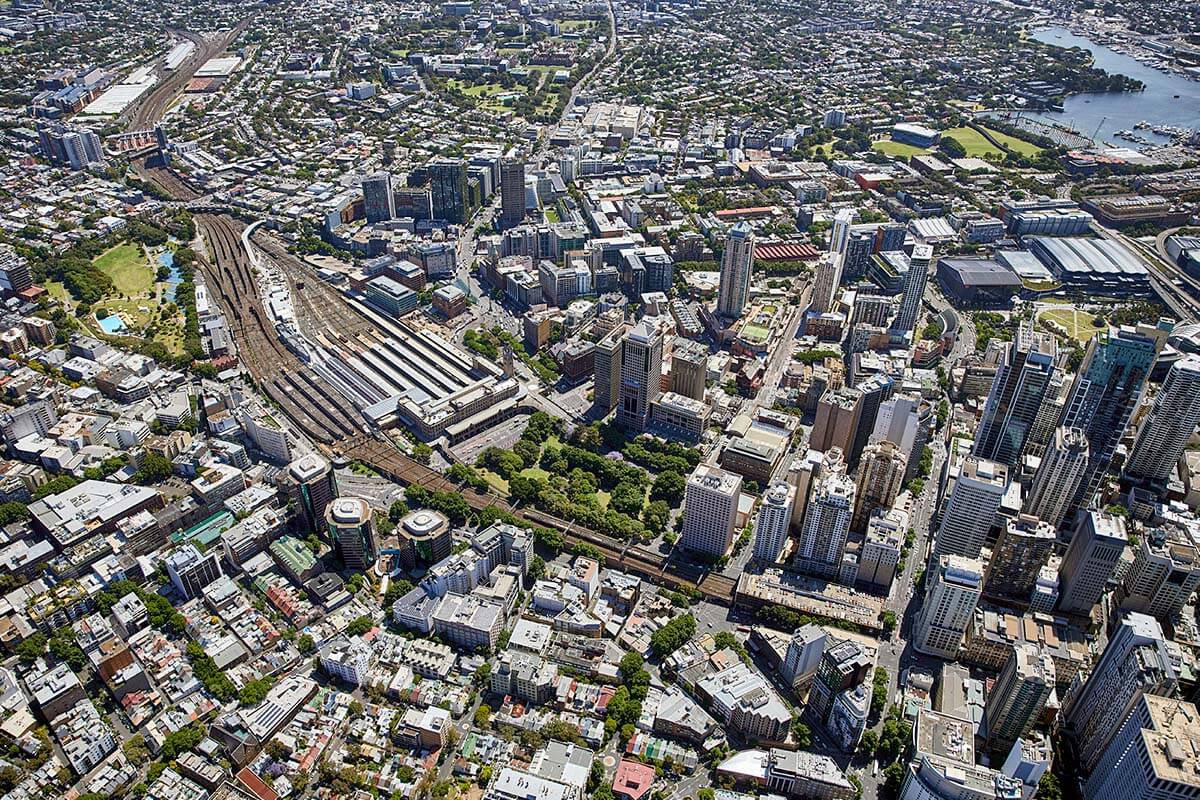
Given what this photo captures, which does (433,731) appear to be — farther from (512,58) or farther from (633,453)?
(512,58)

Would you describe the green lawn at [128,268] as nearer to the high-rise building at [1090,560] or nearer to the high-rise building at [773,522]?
the high-rise building at [773,522]

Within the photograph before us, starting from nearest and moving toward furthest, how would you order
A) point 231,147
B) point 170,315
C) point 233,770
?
point 233,770 → point 170,315 → point 231,147

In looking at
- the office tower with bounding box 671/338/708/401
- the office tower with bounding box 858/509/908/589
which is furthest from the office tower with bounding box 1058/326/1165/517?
the office tower with bounding box 671/338/708/401

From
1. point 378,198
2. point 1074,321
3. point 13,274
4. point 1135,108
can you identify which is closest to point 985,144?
point 1135,108

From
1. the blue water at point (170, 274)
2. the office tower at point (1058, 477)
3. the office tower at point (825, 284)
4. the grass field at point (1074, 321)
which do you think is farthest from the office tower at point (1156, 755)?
the blue water at point (170, 274)

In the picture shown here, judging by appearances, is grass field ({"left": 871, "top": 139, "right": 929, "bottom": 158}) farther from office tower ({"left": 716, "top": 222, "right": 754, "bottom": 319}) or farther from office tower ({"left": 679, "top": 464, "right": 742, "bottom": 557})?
office tower ({"left": 679, "top": 464, "right": 742, "bottom": 557})

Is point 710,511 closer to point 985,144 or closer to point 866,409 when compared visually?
point 866,409

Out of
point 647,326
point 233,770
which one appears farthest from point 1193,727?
point 233,770
